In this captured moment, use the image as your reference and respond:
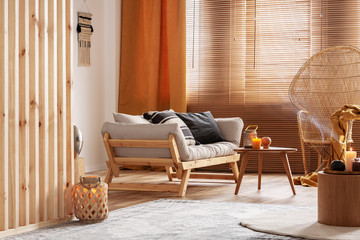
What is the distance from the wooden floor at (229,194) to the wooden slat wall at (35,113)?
0.72m

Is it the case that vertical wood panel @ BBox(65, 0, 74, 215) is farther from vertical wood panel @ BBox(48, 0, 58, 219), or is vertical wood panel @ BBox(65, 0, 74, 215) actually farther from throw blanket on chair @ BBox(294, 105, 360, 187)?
throw blanket on chair @ BBox(294, 105, 360, 187)

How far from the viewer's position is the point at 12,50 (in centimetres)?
307

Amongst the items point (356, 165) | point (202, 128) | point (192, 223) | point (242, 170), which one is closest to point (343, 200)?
point (356, 165)

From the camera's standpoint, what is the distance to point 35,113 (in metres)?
3.21

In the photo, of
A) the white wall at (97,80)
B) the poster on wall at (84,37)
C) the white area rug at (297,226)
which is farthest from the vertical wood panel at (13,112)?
the poster on wall at (84,37)

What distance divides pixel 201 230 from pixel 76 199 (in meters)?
0.76

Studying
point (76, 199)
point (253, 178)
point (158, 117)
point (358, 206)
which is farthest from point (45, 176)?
point (253, 178)

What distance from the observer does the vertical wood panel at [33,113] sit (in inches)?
126

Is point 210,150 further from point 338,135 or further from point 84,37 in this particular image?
point 84,37

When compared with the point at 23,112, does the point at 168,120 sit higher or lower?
lower

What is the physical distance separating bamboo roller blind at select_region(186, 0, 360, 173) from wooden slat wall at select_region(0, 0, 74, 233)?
3636 millimetres

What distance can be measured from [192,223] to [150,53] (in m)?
4.04

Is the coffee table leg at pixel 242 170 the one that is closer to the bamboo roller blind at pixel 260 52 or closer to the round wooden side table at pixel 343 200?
the round wooden side table at pixel 343 200

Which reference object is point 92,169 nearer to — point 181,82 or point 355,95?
point 181,82
